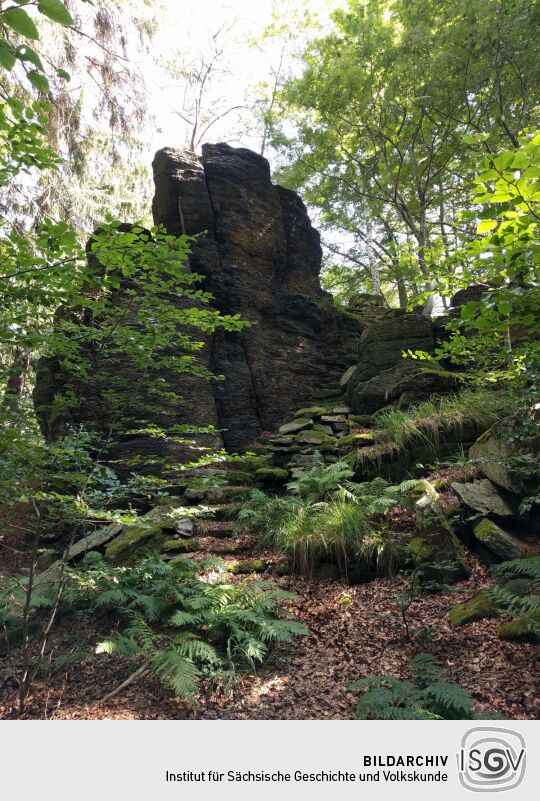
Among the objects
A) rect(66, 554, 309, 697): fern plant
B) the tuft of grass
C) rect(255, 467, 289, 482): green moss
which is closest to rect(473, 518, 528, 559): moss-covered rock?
the tuft of grass

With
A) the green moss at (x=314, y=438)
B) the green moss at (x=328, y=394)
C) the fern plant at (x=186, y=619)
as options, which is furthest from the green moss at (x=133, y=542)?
the green moss at (x=328, y=394)

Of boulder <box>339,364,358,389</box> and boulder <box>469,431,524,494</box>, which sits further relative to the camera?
boulder <box>339,364,358,389</box>

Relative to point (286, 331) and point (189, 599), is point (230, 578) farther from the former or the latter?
point (286, 331)

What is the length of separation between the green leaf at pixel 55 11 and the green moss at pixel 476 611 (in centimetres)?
471

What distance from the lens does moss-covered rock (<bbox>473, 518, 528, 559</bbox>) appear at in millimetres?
4367

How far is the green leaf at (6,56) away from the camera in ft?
4.23

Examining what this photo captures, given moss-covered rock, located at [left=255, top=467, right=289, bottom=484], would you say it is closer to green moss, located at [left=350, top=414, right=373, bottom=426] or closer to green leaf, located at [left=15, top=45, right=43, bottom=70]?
green moss, located at [left=350, top=414, right=373, bottom=426]

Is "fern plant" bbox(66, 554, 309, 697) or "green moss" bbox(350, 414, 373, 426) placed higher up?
"green moss" bbox(350, 414, 373, 426)

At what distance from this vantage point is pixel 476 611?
3.90 metres

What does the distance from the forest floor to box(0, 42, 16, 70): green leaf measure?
3.91 meters

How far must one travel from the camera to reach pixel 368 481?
6633mm

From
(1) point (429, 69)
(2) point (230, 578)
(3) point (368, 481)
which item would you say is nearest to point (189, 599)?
(2) point (230, 578)
